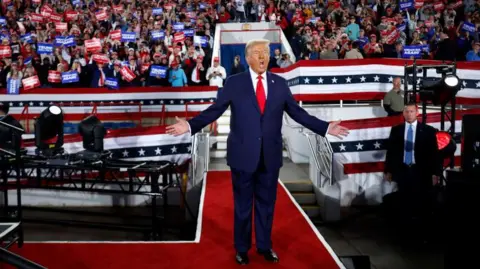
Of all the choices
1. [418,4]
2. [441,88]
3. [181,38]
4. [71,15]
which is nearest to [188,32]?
[181,38]

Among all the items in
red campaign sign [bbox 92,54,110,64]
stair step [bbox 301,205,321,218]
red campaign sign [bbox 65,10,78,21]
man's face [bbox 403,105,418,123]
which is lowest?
stair step [bbox 301,205,321,218]

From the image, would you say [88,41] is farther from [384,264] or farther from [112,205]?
[384,264]

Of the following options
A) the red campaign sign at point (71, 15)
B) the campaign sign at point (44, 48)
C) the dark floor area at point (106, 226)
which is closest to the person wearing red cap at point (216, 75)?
the campaign sign at point (44, 48)

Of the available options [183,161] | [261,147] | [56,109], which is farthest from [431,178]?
[56,109]

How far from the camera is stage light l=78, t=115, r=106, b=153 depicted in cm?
738

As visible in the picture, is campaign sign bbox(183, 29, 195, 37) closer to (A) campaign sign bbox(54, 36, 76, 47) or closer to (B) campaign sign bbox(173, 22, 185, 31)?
(B) campaign sign bbox(173, 22, 185, 31)

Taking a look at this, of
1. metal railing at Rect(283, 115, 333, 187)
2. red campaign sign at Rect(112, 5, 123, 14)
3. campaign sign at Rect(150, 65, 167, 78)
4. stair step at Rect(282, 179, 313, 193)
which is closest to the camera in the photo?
metal railing at Rect(283, 115, 333, 187)

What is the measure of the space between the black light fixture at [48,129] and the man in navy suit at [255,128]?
4165 millimetres

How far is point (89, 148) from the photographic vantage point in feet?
24.6

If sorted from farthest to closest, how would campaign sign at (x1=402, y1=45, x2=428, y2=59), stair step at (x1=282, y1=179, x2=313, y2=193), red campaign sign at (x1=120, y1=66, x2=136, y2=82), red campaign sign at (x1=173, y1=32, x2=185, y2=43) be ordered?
red campaign sign at (x1=173, y1=32, x2=185, y2=43) < red campaign sign at (x1=120, y1=66, x2=136, y2=82) < campaign sign at (x1=402, y1=45, x2=428, y2=59) < stair step at (x1=282, y1=179, x2=313, y2=193)

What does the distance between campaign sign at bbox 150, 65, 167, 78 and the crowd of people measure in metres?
0.03

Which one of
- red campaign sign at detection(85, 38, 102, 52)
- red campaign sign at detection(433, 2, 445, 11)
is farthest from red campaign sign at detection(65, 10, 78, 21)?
red campaign sign at detection(433, 2, 445, 11)

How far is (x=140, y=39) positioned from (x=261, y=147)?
12.4 metres

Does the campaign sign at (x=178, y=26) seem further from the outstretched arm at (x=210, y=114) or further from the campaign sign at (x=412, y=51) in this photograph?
the outstretched arm at (x=210, y=114)
